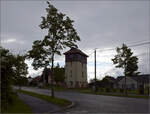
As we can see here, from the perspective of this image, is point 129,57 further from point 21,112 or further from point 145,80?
point 145,80

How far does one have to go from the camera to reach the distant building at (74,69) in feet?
224

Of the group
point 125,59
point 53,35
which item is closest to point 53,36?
point 53,35

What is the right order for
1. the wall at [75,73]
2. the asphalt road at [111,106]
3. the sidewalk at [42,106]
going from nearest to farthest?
the asphalt road at [111,106]
the sidewalk at [42,106]
the wall at [75,73]

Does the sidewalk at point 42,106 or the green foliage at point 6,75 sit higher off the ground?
the green foliage at point 6,75

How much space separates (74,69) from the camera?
225 feet

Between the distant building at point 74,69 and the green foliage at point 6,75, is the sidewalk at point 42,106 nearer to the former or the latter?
the green foliage at point 6,75

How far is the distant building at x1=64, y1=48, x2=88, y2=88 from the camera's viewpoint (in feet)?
224

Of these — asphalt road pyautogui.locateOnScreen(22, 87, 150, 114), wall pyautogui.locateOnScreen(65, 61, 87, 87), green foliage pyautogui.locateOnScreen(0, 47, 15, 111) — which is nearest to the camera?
green foliage pyautogui.locateOnScreen(0, 47, 15, 111)

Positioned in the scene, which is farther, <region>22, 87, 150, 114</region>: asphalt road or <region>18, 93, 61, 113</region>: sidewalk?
<region>18, 93, 61, 113</region>: sidewalk

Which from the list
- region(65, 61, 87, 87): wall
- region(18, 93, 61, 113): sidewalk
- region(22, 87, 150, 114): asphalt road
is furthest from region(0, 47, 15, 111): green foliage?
region(65, 61, 87, 87): wall

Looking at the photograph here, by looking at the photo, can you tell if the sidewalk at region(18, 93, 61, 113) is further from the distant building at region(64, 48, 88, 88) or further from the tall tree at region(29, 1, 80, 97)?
the distant building at region(64, 48, 88, 88)

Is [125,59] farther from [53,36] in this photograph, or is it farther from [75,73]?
[75,73]

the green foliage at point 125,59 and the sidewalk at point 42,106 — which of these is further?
the green foliage at point 125,59

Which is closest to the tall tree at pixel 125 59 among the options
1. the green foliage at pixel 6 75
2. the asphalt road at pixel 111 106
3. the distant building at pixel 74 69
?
the asphalt road at pixel 111 106
